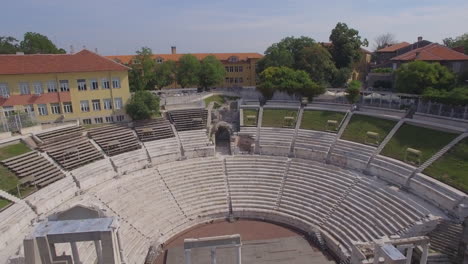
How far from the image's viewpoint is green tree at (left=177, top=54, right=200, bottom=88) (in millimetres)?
46688

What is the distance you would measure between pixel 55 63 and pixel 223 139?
18213mm

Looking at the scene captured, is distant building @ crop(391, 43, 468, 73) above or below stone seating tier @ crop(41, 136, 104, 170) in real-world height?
above

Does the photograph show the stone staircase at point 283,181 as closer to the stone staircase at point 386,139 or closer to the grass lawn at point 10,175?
the stone staircase at point 386,139

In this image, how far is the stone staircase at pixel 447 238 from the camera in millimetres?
15820

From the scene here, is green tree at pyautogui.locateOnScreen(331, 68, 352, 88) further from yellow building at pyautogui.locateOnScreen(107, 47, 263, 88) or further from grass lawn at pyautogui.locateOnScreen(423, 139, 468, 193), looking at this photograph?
grass lawn at pyautogui.locateOnScreen(423, 139, 468, 193)

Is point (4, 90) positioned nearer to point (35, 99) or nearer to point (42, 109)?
point (35, 99)

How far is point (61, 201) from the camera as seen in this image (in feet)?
67.6

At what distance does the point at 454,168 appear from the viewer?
20.2 m

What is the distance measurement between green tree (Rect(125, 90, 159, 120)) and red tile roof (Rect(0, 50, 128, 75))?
11.2 ft

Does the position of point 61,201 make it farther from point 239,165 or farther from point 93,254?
point 239,165

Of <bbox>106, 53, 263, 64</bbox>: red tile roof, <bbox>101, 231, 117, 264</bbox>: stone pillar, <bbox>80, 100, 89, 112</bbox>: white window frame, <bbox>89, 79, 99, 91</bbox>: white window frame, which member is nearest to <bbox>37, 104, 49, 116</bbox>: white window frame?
<bbox>80, 100, 89, 112</bbox>: white window frame

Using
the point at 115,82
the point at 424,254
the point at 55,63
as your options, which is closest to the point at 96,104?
the point at 115,82

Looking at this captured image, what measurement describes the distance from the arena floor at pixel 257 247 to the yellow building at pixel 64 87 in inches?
673

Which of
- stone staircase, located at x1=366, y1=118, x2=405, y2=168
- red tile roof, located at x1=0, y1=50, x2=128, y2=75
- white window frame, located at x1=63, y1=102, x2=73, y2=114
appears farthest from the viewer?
white window frame, located at x1=63, y1=102, x2=73, y2=114
